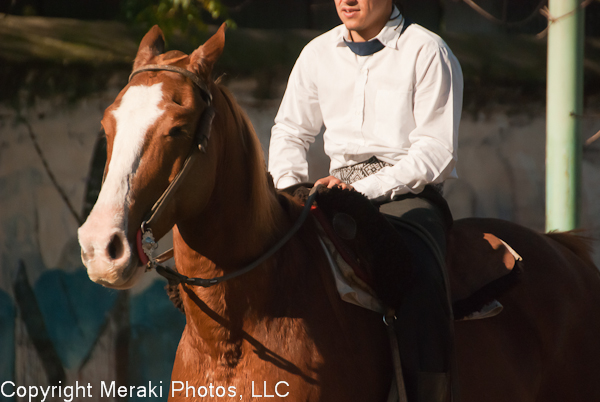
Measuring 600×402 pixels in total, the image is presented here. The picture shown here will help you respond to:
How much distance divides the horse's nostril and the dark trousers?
3.43 ft

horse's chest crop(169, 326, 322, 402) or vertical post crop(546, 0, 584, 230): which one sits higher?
vertical post crop(546, 0, 584, 230)

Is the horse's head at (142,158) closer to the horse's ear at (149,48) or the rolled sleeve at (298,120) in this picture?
the horse's ear at (149,48)

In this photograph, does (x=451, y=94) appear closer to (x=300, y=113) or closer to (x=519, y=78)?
(x=300, y=113)

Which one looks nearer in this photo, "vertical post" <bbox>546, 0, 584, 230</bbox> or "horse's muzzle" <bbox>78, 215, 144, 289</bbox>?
"horse's muzzle" <bbox>78, 215, 144, 289</bbox>

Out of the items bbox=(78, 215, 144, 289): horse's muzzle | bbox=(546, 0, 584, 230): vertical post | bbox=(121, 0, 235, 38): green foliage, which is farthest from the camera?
bbox=(121, 0, 235, 38): green foliage

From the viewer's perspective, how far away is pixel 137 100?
5.69ft

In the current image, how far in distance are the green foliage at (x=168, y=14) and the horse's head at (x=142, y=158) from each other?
8.62 ft

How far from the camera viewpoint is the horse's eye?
172cm

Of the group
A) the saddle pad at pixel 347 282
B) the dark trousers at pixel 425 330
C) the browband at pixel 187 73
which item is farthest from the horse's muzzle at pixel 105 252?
the dark trousers at pixel 425 330

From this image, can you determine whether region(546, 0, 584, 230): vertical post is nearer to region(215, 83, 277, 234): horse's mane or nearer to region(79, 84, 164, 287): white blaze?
region(215, 83, 277, 234): horse's mane

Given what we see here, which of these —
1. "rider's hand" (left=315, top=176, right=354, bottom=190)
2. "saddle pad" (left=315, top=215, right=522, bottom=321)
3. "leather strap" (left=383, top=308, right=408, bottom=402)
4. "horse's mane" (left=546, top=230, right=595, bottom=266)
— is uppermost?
"rider's hand" (left=315, top=176, right=354, bottom=190)

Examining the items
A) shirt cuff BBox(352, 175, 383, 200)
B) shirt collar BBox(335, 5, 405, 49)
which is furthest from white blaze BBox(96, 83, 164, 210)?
shirt collar BBox(335, 5, 405, 49)

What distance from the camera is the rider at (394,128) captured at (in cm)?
217

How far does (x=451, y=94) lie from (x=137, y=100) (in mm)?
1310
